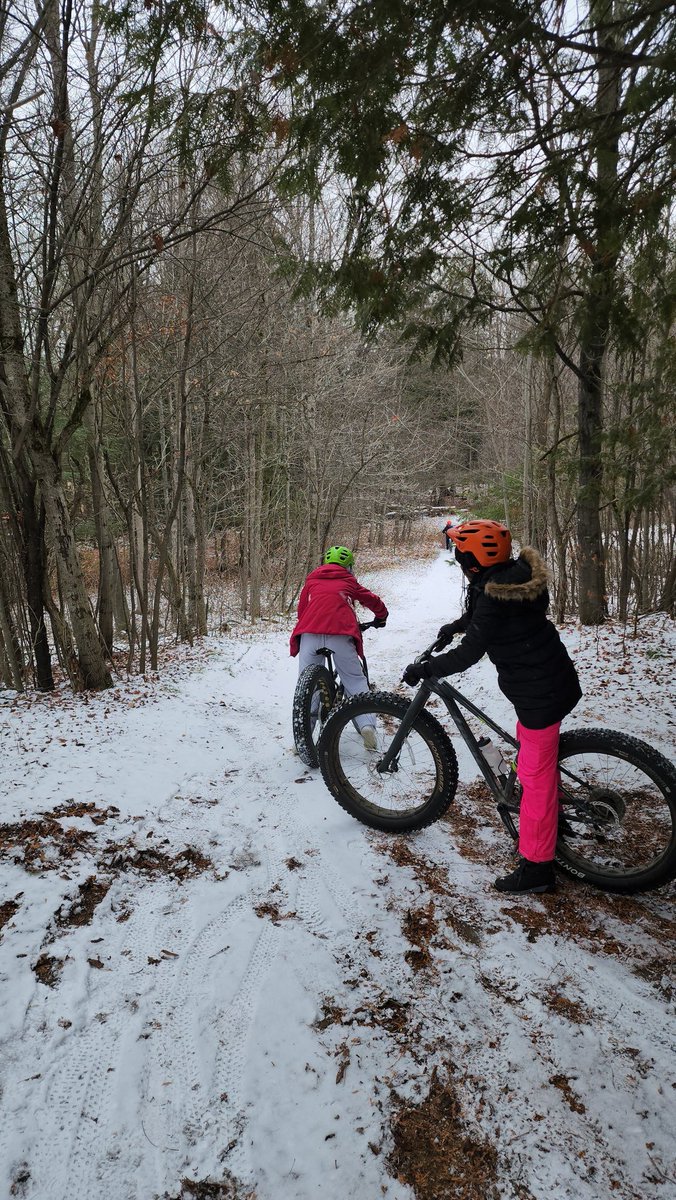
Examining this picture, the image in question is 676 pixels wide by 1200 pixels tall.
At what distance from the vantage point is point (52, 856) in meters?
3.08

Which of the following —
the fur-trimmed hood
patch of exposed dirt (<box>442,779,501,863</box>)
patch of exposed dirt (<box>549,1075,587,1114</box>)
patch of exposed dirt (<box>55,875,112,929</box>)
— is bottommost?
patch of exposed dirt (<box>442,779,501,863</box>)

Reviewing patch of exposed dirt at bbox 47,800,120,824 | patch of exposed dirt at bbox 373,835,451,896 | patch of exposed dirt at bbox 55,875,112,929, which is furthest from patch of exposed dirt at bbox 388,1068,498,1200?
patch of exposed dirt at bbox 47,800,120,824

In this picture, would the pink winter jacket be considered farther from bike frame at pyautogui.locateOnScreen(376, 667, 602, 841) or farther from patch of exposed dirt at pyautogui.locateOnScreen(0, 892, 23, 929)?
patch of exposed dirt at pyautogui.locateOnScreen(0, 892, 23, 929)

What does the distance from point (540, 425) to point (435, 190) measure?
21.2 feet

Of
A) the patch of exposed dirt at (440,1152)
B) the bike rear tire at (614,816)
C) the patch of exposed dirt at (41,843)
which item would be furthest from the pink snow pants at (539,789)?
the patch of exposed dirt at (41,843)

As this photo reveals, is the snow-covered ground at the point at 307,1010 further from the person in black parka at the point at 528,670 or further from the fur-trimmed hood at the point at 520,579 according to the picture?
the fur-trimmed hood at the point at 520,579

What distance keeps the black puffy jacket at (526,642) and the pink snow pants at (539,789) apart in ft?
0.27

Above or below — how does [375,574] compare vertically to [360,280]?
below

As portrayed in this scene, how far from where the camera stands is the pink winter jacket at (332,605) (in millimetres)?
4812

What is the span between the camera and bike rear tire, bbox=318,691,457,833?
11.5ft

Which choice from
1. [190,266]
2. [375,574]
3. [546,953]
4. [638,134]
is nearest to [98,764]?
[546,953]

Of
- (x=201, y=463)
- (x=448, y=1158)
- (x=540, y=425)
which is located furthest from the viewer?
(x=201, y=463)

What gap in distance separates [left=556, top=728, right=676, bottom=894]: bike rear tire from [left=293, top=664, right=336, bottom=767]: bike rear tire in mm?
2206

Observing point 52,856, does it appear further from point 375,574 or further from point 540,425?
point 375,574
